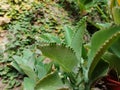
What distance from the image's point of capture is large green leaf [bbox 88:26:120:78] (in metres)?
1.77

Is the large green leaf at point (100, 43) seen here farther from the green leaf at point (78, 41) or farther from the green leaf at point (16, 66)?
the green leaf at point (16, 66)

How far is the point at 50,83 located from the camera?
1.85 meters

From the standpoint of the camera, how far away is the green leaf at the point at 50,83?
1.83 meters

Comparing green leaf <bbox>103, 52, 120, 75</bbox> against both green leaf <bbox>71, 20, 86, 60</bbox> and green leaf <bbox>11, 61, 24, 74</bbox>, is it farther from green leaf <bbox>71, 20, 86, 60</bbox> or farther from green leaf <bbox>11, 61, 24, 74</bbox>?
green leaf <bbox>11, 61, 24, 74</bbox>

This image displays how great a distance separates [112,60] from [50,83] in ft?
1.39

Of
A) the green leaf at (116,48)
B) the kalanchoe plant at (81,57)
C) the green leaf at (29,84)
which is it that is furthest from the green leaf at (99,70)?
the green leaf at (29,84)

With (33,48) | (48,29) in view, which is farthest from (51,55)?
(48,29)

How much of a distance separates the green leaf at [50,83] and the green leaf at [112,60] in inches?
12.5

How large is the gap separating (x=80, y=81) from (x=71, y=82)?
61mm

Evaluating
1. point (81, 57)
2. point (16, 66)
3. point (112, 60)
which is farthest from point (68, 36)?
point (16, 66)

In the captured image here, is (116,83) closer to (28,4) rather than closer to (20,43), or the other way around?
(20,43)

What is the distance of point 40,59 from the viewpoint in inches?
96.4

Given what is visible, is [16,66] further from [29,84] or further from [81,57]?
[81,57]

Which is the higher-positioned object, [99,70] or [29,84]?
[99,70]
